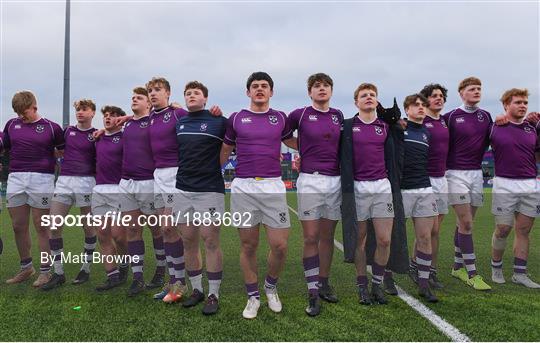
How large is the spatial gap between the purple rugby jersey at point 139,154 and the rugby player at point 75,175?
838mm

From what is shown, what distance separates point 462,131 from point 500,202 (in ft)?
3.23

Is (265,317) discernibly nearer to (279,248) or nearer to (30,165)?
(279,248)

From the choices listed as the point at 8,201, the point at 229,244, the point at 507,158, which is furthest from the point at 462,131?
the point at 8,201

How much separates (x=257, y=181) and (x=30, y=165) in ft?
10.3

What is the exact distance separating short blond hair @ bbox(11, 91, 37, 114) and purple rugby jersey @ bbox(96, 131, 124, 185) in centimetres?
115

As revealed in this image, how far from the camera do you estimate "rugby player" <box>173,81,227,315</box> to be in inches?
155

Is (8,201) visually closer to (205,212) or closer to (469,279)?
(205,212)

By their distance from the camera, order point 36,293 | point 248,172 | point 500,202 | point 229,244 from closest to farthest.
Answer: point 248,172 < point 36,293 < point 500,202 < point 229,244

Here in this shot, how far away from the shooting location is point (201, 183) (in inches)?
154

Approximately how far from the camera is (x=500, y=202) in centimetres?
489

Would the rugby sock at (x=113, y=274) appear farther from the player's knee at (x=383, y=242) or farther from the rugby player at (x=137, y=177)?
the player's knee at (x=383, y=242)

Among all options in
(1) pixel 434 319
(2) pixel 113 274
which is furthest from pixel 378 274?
(2) pixel 113 274

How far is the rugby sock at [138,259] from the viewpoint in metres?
4.60

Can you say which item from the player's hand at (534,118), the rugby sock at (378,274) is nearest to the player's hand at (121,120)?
the rugby sock at (378,274)
